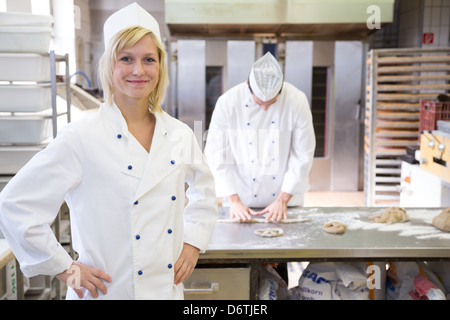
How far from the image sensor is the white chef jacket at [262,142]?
2.36 meters

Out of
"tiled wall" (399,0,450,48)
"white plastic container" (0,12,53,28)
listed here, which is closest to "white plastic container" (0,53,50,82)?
"white plastic container" (0,12,53,28)

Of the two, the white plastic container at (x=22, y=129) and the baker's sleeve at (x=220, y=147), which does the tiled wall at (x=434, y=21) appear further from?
the white plastic container at (x=22, y=129)

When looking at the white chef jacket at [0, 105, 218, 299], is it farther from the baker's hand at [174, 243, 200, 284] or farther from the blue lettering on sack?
the blue lettering on sack

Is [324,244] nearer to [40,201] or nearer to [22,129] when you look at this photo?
[40,201]

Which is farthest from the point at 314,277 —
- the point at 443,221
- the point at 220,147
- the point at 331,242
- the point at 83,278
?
the point at 83,278

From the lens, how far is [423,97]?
382 centimetres

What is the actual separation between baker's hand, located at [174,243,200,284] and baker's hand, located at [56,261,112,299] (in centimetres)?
20

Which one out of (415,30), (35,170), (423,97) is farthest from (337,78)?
(35,170)

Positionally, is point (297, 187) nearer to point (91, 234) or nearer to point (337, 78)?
point (91, 234)

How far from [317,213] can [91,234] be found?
1.38m

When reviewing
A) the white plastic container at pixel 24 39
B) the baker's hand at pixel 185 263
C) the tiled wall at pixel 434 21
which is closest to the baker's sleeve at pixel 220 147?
the white plastic container at pixel 24 39

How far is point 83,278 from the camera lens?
3.79ft

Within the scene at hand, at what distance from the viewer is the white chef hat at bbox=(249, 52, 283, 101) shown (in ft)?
7.03

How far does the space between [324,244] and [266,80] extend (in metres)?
0.81
